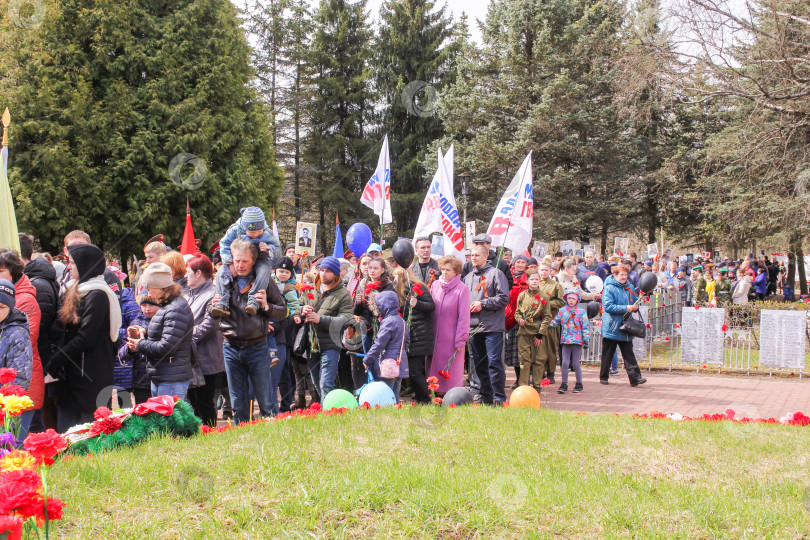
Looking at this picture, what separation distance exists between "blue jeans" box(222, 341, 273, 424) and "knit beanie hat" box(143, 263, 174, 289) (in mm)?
1020

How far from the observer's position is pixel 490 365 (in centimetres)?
844

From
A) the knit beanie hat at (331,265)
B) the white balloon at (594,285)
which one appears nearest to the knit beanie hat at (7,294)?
the knit beanie hat at (331,265)

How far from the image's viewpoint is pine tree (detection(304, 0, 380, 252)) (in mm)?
39500

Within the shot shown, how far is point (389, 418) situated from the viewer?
5891 mm

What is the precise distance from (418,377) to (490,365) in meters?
1.05

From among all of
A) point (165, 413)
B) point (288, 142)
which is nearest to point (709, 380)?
point (165, 413)

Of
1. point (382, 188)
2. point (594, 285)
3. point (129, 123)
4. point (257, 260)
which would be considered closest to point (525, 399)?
point (257, 260)

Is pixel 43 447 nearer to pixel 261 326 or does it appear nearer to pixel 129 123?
pixel 261 326

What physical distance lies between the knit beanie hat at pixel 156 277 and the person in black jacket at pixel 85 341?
12.2 inches

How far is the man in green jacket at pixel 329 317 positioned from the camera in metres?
7.21

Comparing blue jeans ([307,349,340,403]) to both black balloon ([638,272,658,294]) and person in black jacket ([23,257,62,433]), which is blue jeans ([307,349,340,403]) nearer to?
person in black jacket ([23,257,62,433])

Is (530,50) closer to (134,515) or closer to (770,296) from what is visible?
(770,296)

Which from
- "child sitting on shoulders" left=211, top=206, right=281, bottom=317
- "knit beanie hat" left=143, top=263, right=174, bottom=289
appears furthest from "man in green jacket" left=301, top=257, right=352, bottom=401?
"knit beanie hat" left=143, top=263, right=174, bottom=289

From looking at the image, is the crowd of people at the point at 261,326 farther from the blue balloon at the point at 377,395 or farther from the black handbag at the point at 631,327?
the blue balloon at the point at 377,395
